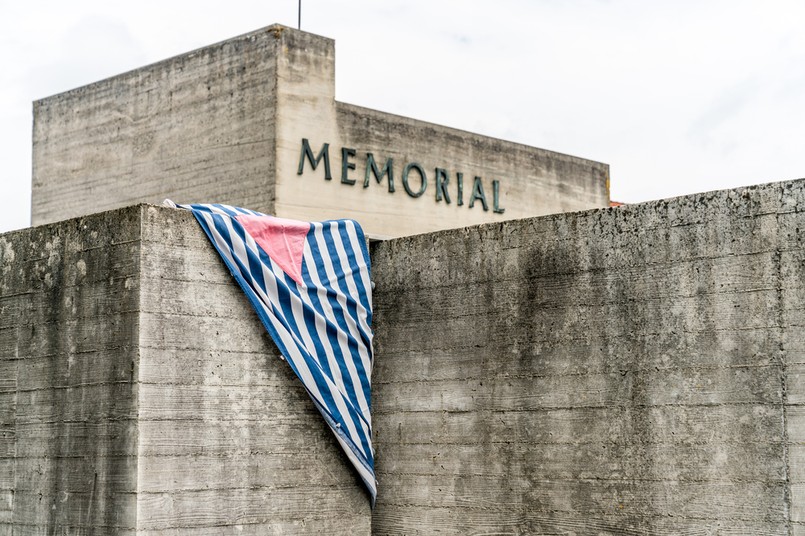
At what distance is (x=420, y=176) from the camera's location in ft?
71.5

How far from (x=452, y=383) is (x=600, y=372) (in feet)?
3.99

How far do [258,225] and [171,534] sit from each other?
2.21 meters

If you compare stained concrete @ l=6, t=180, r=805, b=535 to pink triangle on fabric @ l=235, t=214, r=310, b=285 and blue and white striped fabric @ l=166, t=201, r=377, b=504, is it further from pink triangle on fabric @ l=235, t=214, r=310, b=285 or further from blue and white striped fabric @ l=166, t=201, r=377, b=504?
pink triangle on fabric @ l=235, t=214, r=310, b=285

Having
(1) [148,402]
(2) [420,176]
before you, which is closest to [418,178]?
(2) [420,176]

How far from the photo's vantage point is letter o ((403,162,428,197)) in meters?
21.5

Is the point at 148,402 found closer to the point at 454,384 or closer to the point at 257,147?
the point at 454,384

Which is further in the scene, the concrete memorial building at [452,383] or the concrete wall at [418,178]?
the concrete wall at [418,178]

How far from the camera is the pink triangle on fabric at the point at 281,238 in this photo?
8922 millimetres

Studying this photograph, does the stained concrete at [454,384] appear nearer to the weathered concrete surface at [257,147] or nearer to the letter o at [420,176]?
the weathered concrete surface at [257,147]

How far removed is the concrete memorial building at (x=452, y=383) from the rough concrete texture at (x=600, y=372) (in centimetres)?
1

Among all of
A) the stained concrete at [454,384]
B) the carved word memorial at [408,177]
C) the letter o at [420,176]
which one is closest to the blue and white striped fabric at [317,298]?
the stained concrete at [454,384]

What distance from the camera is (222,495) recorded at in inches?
334

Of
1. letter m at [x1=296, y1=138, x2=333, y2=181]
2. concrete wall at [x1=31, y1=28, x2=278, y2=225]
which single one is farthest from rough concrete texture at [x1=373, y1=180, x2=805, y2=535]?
concrete wall at [x1=31, y1=28, x2=278, y2=225]

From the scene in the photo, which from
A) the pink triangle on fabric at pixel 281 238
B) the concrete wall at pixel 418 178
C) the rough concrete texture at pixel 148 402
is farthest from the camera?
the concrete wall at pixel 418 178
